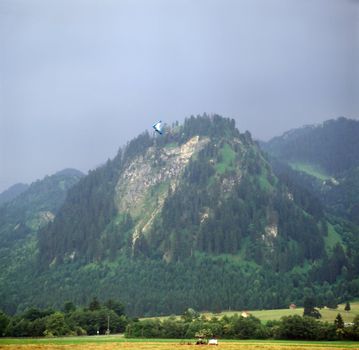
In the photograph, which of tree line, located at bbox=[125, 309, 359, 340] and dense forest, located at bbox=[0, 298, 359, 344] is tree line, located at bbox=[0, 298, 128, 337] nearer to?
dense forest, located at bbox=[0, 298, 359, 344]

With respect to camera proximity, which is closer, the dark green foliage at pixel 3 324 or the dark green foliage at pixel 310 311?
the dark green foliage at pixel 3 324

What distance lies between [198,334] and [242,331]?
30.3 feet

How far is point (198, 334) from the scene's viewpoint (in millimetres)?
113875

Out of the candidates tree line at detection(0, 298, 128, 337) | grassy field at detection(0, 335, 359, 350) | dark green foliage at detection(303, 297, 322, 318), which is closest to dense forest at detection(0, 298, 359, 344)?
tree line at detection(0, 298, 128, 337)

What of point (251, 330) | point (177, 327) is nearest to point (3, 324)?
point (177, 327)

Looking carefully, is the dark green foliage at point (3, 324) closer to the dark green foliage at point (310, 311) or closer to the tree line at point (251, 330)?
the tree line at point (251, 330)

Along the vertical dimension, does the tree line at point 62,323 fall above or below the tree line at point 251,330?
above

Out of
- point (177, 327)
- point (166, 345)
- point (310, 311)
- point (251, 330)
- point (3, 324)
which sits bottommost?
point (166, 345)

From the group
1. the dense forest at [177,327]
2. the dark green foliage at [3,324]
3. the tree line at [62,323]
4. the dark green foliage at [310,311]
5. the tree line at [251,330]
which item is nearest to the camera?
the tree line at [251,330]

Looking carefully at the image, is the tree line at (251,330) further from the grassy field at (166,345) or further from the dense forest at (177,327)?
the grassy field at (166,345)

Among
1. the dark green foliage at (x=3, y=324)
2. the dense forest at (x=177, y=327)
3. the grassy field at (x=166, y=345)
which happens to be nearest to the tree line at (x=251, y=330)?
the dense forest at (x=177, y=327)

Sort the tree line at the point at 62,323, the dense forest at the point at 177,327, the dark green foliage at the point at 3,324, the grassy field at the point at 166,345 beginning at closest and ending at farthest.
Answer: the grassy field at the point at 166,345, the dense forest at the point at 177,327, the tree line at the point at 62,323, the dark green foliage at the point at 3,324

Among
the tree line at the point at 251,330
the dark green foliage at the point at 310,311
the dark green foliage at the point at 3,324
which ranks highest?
the dark green foliage at the point at 310,311

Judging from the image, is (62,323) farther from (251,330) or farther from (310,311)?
(310,311)
